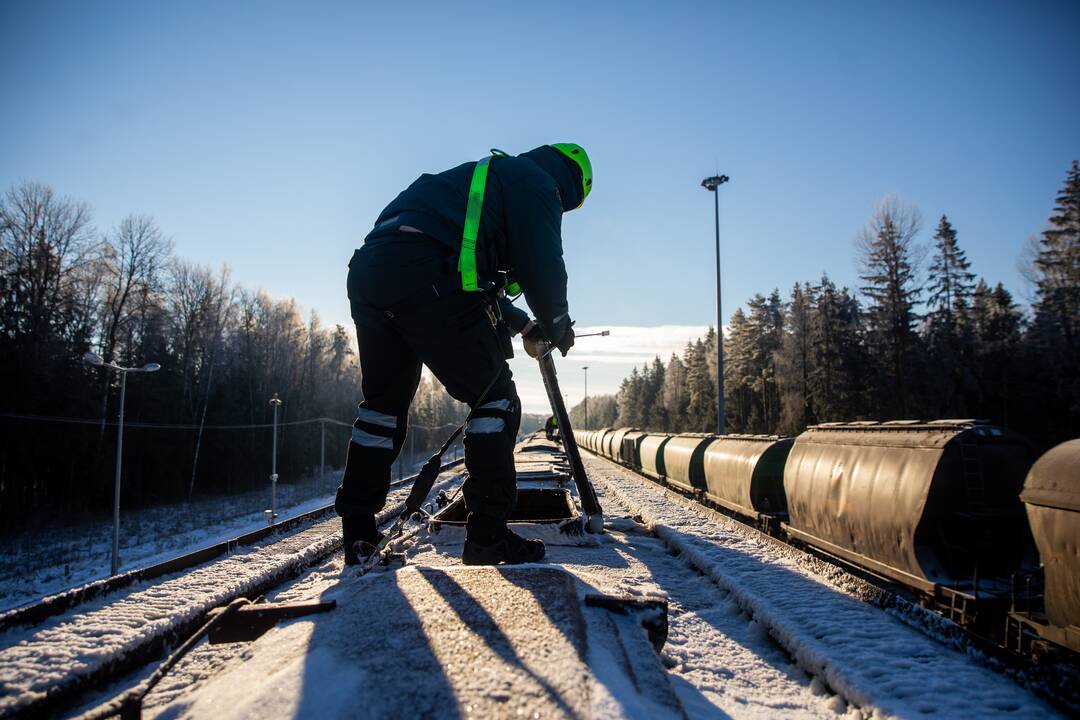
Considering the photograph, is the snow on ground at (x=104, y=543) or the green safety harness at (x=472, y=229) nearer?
the green safety harness at (x=472, y=229)

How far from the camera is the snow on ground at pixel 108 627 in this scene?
5.33 feet

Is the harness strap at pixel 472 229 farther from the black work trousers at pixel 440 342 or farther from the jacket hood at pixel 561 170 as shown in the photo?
the jacket hood at pixel 561 170

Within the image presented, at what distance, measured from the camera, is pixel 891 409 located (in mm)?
37000

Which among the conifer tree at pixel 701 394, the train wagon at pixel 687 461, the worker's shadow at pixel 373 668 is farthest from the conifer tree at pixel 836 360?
the worker's shadow at pixel 373 668

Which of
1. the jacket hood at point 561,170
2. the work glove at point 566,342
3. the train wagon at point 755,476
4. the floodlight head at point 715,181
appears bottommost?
the train wagon at point 755,476

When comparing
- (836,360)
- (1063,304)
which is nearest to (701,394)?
(836,360)

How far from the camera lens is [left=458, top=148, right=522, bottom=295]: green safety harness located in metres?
2.47

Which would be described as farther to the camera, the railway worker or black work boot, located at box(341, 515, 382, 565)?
black work boot, located at box(341, 515, 382, 565)

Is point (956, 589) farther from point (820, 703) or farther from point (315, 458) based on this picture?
point (315, 458)

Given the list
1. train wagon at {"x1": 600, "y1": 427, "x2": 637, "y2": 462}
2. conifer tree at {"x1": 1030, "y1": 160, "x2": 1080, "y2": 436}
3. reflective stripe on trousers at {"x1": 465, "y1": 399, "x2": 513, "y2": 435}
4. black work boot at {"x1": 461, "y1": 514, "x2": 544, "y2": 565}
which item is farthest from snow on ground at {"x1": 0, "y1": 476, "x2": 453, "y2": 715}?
conifer tree at {"x1": 1030, "y1": 160, "x2": 1080, "y2": 436}

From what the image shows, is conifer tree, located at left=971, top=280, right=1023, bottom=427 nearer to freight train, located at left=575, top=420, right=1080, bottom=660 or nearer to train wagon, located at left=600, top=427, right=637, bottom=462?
train wagon, located at left=600, top=427, right=637, bottom=462

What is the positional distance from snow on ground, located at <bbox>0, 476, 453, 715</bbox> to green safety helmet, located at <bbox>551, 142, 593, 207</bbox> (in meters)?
2.59

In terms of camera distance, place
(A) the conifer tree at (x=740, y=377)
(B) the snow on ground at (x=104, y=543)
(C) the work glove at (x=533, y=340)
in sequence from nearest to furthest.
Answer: (C) the work glove at (x=533, y=340)
(B) the snow on ground at (x=104, y=543)
(A) the conifer tree at (x=740, y=377)

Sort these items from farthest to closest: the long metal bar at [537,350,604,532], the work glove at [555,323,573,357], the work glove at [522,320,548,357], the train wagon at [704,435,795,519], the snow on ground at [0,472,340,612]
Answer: the snow on ground at [0,472,340,612] < the train wagon at [704,435,795,519] < the long metal bar at [537,350,604,532] < the work glove at [522,320,548,357] < the work glove at [555,323,573,357]
